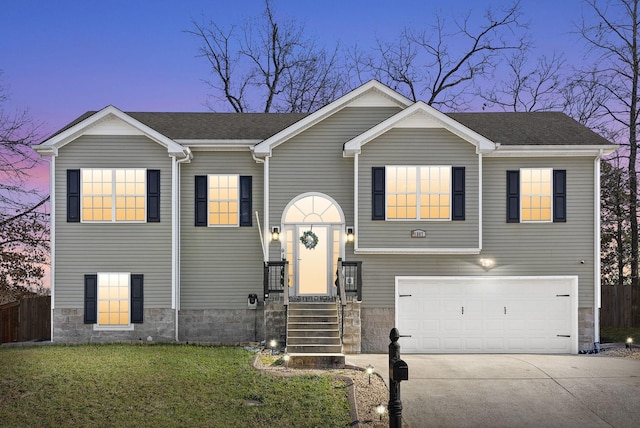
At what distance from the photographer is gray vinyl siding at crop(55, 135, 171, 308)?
52.5 ft

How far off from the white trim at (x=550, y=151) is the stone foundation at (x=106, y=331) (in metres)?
11.0

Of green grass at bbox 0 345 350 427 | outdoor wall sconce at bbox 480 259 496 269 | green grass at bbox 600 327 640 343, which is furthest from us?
green grass at bbox 600 327 640 343

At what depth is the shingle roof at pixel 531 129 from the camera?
53.7ft

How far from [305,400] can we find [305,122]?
8625mm

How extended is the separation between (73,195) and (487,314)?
13065 millimetres

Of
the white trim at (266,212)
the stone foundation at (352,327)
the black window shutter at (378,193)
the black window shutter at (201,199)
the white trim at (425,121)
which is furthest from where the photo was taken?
the black window shutter at (201,199)

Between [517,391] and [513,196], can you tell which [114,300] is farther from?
[513,196]

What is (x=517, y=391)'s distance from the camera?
38.2ft

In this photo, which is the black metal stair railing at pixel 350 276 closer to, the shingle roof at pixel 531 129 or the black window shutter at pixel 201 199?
the black window shutter at pixel 201 199

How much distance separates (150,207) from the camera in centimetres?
1608

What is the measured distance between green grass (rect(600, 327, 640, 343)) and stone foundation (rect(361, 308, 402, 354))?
7910 millimetres

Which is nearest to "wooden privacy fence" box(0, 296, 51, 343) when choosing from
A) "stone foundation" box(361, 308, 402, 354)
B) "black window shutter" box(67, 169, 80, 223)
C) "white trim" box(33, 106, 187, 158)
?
"black window shutter" box(67, 169, 80, 223)

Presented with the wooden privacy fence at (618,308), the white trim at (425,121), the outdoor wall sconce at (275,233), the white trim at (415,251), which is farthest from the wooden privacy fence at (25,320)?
the wooden privacy fence at (618,308)

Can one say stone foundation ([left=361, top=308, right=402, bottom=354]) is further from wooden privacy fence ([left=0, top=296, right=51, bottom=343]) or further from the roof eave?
wooden privacy fence ([left=0, top=296, right=51, bottom=343])
